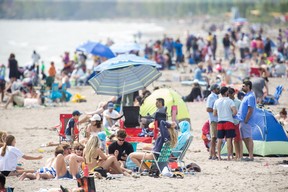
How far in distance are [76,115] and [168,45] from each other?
73.5 ft

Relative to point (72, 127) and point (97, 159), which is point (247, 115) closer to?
point (97, 159)

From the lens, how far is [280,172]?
13.1 metres

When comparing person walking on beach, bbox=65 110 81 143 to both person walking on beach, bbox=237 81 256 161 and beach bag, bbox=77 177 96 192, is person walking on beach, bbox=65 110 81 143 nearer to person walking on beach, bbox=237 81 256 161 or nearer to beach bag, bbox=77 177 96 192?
person walking on beach, bbox=237 81 256 161

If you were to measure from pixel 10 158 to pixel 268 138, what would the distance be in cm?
464

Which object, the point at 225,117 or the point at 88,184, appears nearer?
the point at 88,184

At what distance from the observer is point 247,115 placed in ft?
45.9

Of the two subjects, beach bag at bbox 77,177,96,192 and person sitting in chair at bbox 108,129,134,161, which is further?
person sitting in chair at bbox 108,129,134,161

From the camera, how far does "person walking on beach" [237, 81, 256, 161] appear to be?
45.8 feet

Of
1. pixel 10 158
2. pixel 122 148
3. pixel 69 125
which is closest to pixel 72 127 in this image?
pixel 69 125

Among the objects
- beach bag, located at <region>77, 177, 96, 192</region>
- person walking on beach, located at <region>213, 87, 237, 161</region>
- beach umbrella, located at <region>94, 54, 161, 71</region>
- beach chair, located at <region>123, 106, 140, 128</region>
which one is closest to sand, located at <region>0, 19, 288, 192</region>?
person walking on beach, located at <region>213, 87, 237, 161</region>

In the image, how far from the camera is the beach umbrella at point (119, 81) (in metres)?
18.1

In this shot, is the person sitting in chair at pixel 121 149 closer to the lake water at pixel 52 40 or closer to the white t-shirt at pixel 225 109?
the white t-shirt at pixel 225 109

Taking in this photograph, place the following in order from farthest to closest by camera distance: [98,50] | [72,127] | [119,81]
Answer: [98,50] → [119,81] → [72,127]

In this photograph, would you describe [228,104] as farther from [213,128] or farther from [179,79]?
[179,79]
